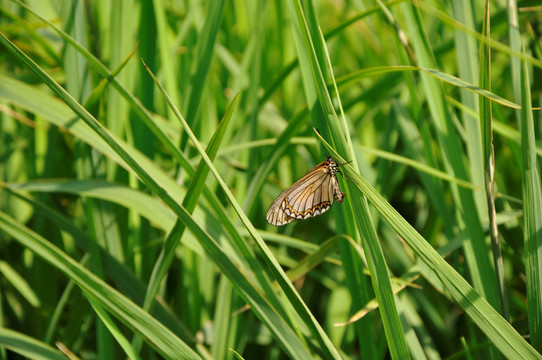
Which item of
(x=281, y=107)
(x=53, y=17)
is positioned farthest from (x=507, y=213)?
(x=53, y=17)

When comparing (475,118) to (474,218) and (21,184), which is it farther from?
(21,184)

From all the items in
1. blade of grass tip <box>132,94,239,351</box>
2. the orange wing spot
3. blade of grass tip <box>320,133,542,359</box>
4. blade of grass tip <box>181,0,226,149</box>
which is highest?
blade of grass tip <box>181,0,226,149</box>

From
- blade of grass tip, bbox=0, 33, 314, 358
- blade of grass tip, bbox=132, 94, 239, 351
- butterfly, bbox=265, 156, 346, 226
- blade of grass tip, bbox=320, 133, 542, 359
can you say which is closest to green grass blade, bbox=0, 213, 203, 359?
blade of grass tip, bbox=0, 33, 314, 358

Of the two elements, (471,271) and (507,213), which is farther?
(507,213)

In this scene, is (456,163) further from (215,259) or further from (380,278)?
(215,259)

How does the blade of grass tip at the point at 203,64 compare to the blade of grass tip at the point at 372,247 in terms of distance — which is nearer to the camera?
the blade of grass tip at the point at 372,247

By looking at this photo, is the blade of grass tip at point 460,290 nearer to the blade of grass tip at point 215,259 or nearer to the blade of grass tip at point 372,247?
the blade of grass tip at point 372,247

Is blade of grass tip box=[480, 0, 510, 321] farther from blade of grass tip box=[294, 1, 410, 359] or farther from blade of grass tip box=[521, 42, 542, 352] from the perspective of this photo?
blade of grass tip box=[294, 1, 410, 359]

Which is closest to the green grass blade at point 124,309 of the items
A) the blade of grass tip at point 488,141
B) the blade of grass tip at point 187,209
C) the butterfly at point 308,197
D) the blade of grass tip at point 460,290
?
the blade of grass tip at point 187,209
